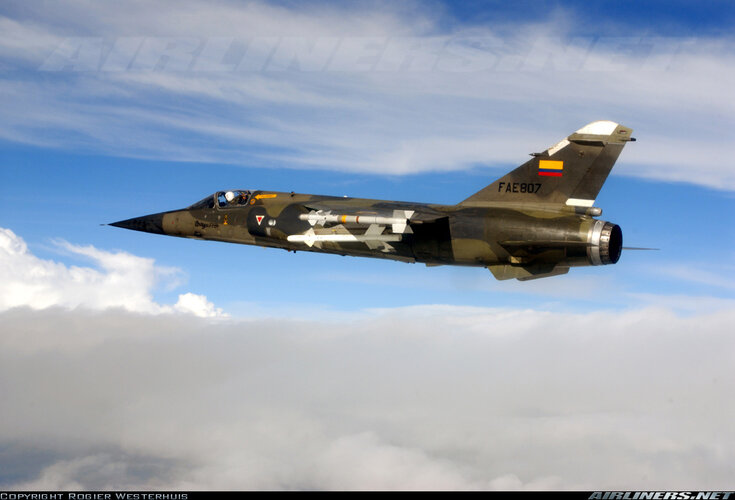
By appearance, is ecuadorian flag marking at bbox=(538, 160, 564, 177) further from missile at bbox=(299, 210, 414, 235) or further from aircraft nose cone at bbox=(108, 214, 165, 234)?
aircraft nose cone at bbox=(108, 214, 165, 234)

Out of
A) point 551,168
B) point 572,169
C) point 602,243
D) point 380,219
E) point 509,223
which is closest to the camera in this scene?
point 602,243

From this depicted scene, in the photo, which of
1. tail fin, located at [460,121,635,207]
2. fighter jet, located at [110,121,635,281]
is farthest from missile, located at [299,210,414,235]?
tail fin, located at [460,121,635,207]

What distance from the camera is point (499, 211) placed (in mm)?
25531

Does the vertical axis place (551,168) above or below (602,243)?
above

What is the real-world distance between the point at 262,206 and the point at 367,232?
549 centimetres

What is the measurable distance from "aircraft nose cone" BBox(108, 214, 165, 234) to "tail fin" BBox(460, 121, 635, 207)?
14.5 metres

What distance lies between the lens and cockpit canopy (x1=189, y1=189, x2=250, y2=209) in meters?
30.1

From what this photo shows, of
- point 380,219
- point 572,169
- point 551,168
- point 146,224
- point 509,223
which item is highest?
point 146,224

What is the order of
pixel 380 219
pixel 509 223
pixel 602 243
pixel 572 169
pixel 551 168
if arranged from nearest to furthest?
pixel 602 243, pixel 380 219, pixel 509 223, pixel 572 169, pixel 551 168

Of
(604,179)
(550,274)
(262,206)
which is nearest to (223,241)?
(262,206)

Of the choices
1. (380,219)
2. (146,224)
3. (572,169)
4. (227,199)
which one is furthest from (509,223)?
(146,224)

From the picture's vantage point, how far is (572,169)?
25.3 meters

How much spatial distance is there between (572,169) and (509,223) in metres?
2.94

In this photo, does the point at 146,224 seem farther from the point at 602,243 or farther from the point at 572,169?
the point at 602,243
